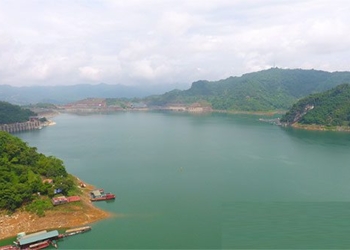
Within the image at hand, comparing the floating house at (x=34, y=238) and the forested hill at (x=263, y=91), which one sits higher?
the forested hill at (x=263, y=91)

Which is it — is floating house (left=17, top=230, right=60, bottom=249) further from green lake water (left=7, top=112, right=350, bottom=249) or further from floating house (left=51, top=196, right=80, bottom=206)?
floating house (left=51, top=196, right=80, bottom=206)

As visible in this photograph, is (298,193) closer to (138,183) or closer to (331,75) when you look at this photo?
(138,183)

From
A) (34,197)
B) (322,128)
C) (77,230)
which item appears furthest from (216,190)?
(322,128)

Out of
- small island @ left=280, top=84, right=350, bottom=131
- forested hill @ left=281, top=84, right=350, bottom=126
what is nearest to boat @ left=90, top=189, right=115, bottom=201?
small island @ left=280, top=84, right=350, bottom=131

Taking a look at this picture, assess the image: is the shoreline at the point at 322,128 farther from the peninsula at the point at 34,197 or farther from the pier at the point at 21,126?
the pier at the point at 21,126

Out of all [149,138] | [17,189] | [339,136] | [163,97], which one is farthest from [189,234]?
[163,97]

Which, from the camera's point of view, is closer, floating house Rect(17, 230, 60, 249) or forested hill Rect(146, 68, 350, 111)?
floating house Rect(17, 230, 60, 249)

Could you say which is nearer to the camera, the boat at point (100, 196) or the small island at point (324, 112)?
the boat at point (100, 196)

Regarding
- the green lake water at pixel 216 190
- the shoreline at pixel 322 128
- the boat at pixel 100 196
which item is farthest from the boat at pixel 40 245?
the shoreline at pixel 322 128
